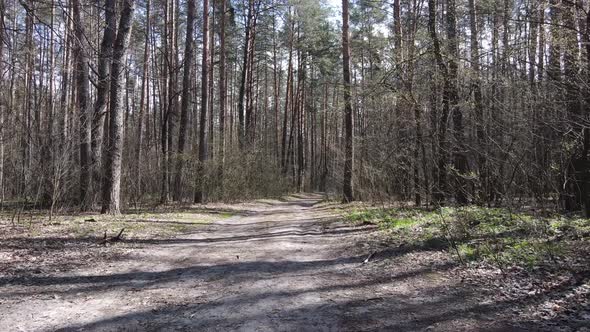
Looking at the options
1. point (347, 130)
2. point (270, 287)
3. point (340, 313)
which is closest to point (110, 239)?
point (270, 287)

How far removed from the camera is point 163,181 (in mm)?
16359

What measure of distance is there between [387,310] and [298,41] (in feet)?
106

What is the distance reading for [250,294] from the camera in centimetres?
494

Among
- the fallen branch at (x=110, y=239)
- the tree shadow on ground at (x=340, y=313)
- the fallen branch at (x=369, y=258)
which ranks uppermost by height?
the fallen branch at (x=110, y=239)

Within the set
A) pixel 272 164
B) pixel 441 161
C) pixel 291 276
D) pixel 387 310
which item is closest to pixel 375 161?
pixel 441 161

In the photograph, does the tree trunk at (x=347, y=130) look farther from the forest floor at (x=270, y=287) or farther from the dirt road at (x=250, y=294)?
the dirt road at (x=250, y=294)

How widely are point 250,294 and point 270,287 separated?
13.5 inches

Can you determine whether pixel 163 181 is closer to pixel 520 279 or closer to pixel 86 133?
pixel 86 133

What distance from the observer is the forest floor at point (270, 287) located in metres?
4.05

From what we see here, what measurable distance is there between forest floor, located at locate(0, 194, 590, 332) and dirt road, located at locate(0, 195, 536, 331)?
1 centimetres

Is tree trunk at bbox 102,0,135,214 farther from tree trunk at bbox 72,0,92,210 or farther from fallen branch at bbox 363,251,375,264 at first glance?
fallen branch at bbox 363,251,375,264

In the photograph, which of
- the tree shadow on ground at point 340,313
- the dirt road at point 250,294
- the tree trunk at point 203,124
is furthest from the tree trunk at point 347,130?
the tree shadow on ground at point 340,313

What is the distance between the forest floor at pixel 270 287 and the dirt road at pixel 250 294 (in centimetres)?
1

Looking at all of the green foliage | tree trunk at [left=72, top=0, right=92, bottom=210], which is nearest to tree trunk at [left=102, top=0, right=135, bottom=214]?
tree trunk at [left=72, top=0, right=92, bottom=210]
